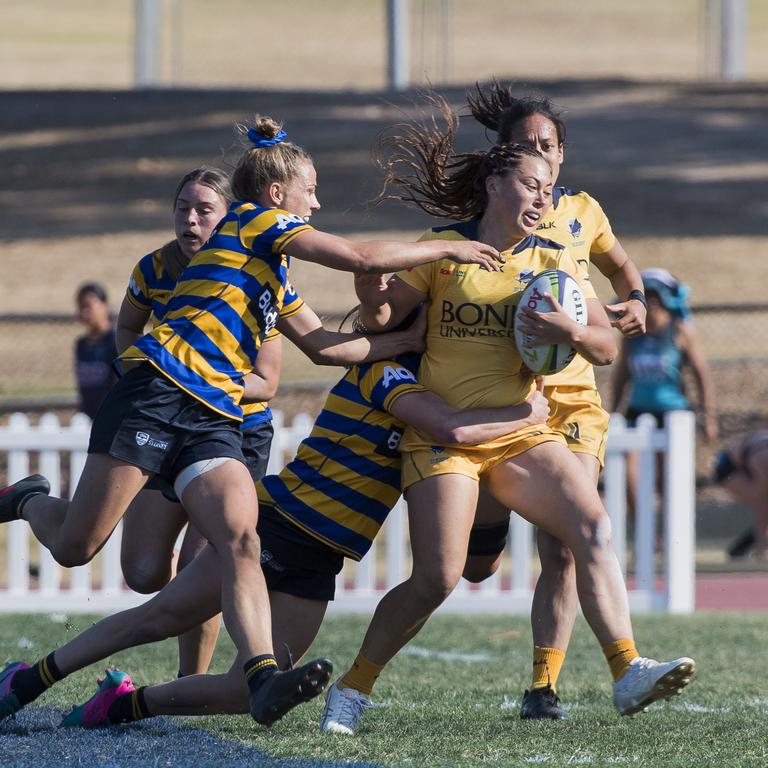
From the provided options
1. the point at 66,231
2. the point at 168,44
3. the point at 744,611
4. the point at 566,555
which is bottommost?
the point at 744,611

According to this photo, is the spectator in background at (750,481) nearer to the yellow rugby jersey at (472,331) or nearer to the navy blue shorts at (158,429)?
the yellow rugby jersey at (472,331)

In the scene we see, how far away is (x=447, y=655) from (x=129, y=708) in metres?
2.61

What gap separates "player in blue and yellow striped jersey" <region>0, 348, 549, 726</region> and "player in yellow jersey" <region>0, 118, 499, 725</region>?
0.79 feet

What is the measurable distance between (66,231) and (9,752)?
17.5m

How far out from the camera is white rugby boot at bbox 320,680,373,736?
482cm

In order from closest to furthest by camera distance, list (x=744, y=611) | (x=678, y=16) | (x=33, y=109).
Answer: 1. (x=744, y=611)
2. (x=33, y=109)
3. (x=678, y=16)

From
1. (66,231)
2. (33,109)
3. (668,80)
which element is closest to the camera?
(66,231)

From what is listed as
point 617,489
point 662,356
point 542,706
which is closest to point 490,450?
point 542,706

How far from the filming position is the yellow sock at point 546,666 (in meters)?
5.15

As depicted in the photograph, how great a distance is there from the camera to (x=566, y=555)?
524cm

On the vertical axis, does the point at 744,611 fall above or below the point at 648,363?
below

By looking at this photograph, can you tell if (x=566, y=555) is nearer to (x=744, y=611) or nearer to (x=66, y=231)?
(x=744, y=611)

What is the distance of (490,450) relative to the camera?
15.7 feet

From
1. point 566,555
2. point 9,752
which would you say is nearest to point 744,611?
point 566,555
